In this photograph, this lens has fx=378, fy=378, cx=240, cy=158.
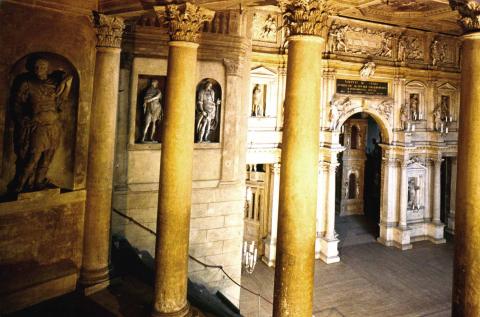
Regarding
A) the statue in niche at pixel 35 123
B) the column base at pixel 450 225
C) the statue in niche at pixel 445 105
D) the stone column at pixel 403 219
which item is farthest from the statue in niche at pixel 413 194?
the statue in niche at pixel 35 123

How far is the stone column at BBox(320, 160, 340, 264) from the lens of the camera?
51.3 feet

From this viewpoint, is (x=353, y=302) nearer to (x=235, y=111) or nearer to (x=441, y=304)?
(x=441, y=304)

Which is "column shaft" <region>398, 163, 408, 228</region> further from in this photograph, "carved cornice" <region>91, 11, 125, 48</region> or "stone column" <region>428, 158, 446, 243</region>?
"carved cornice" <region>91, 11, 125, 48</region>

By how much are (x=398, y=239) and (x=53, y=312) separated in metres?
15.3

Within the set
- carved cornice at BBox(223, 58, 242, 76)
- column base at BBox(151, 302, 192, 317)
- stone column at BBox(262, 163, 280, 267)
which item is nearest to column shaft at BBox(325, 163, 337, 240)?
stone column at BBox(262, 163, 280, 267)

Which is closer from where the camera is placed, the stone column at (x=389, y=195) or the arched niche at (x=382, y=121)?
the arched niche at (x=382, y=121)

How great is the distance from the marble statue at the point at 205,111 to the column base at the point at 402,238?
474 inches

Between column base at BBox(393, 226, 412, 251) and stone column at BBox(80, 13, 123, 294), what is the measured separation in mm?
14212

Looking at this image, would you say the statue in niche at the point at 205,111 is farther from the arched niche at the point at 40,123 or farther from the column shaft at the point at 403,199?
the column shaft at the point at 403,199

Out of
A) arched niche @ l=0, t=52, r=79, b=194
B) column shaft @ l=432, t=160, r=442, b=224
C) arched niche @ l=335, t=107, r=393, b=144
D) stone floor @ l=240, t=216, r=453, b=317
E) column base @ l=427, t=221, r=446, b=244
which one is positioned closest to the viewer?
arched niche @ l=0, t=52, r=79, b=194

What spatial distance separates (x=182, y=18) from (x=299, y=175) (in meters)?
3.26

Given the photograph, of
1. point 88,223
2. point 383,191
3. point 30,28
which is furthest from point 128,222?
point 383,191

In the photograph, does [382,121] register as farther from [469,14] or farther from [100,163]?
[100,163]

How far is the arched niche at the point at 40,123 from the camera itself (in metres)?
6.77
